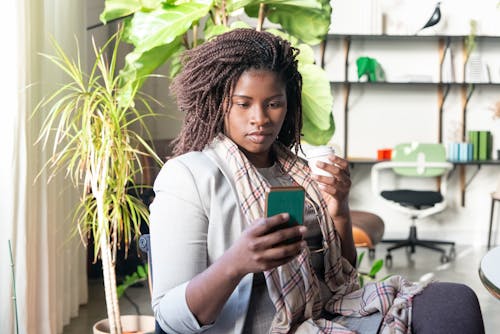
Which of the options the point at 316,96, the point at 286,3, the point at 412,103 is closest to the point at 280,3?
the point at 286,3

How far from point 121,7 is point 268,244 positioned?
2.08 metres

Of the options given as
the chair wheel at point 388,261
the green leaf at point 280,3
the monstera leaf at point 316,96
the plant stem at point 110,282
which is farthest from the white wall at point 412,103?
the plant stem at point 110,282

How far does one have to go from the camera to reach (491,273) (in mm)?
1661

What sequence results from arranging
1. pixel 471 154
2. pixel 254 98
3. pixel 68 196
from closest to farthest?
pixel 254 98 < pixel 68 196 < pixel 471 154

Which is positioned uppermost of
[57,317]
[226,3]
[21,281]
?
[226,3]

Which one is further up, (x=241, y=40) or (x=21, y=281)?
(x=241, y=40)

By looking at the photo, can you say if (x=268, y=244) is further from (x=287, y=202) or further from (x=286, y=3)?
(x=286, y=3)

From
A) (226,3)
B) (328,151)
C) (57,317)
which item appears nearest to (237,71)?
(328,151)

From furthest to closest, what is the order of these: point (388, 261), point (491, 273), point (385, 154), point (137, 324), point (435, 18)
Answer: point (385, 154)
point (435, 18)
point (388, 261)
point (137, 324)
point (491, 273)

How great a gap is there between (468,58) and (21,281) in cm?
482

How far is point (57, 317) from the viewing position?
3.81 m

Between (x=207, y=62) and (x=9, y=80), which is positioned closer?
(x=207, y=62)

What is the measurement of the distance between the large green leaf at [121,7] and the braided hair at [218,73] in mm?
1501

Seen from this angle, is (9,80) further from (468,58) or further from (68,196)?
(468,58)
